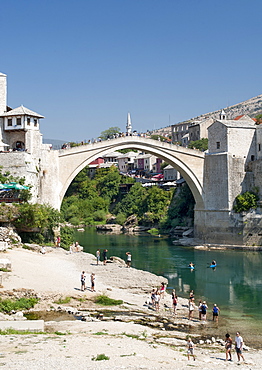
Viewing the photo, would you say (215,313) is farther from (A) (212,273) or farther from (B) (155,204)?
(B) (155,204)

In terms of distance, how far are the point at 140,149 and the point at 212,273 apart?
15.0m

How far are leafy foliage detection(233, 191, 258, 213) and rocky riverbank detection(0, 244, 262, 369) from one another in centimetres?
1654

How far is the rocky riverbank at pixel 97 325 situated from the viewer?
1216 centimetres

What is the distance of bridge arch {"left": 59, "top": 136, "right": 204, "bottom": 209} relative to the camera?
36781mm

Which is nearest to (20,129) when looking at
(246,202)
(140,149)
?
(140,149)

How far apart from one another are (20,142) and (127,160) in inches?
2086

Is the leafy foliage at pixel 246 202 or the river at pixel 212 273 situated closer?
the river at pixel 212 273

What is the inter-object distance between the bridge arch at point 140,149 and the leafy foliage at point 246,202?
11.8ft

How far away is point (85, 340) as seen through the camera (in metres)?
13.9

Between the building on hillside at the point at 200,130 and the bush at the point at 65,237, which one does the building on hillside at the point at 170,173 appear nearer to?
the building on hillside at the point at 200,130

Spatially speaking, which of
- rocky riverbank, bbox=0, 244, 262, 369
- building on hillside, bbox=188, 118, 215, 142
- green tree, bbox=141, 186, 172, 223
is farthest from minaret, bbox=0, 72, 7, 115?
building on hillside, bbox=188, 118, 215, 142

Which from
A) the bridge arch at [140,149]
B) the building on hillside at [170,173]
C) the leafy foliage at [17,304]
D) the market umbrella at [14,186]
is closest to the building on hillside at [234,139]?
the bridge arch at [140,149]

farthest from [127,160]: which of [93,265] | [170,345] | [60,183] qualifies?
[170,345]

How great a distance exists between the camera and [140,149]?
42.7 m
